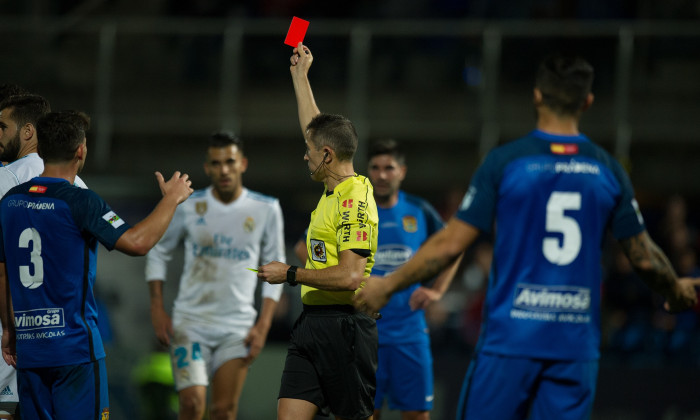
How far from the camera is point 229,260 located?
7613mm

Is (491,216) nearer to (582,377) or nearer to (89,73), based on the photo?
(582,377)

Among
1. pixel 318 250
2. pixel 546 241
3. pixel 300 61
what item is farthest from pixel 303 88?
pixel 546 241

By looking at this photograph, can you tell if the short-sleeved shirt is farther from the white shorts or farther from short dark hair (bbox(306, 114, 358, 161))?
the white shorts

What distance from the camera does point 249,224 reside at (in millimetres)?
7730

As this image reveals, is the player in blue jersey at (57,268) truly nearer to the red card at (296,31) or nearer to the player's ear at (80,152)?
the player's ear at (80,152)

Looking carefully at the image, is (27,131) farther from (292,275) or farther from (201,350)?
(201,350)

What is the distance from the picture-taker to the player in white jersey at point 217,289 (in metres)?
7.50

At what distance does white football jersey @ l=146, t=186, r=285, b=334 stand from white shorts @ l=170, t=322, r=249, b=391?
0.08 meters

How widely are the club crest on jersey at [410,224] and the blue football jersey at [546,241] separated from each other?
336cm

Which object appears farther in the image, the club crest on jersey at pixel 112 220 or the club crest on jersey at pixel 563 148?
the club crest on jersey at pixel 112 220

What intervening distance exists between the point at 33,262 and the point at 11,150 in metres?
1.15

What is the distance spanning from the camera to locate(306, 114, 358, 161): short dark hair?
574 cm

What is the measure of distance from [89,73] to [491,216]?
429 inches

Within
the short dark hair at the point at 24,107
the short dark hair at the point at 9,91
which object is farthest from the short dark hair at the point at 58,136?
the short dark hair at the point at 9,91
